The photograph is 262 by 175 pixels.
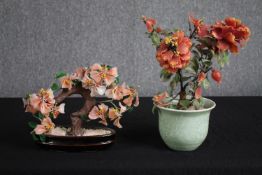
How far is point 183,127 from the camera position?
869mm

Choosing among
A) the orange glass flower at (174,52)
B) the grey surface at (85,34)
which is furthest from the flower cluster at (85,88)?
the grey surface at (85,34)

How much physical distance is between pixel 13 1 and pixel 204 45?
0.75 metres

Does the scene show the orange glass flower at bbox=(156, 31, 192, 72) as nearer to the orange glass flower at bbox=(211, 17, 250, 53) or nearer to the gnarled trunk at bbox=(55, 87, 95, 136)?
the orange glass flower at bbox=(211, 17, 250, 53)

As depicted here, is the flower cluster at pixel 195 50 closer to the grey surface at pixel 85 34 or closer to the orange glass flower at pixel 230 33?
the orange glass flower at pixel 230 33

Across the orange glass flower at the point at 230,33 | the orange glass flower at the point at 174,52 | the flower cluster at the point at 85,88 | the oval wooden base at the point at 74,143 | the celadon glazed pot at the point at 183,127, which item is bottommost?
the oval wooden base at the point at 74,143

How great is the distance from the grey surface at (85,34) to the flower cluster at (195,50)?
0.53 meters

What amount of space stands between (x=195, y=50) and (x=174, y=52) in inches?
3.4

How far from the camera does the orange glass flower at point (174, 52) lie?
82 centimetres

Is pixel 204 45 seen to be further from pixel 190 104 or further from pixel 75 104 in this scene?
pixel 75 104

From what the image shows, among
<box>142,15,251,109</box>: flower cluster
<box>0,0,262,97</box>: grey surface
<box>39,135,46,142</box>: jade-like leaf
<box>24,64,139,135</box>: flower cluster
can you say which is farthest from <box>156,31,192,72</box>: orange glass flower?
<box>0,0,262,97</box>: grey surface

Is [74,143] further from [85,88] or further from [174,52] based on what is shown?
[174,52]

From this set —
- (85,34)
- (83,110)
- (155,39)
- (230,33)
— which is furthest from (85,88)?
(85,34)

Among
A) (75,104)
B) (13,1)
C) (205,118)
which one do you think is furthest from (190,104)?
(13,1)

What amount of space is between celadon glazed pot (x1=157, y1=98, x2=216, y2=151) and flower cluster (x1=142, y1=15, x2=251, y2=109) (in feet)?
0.10
